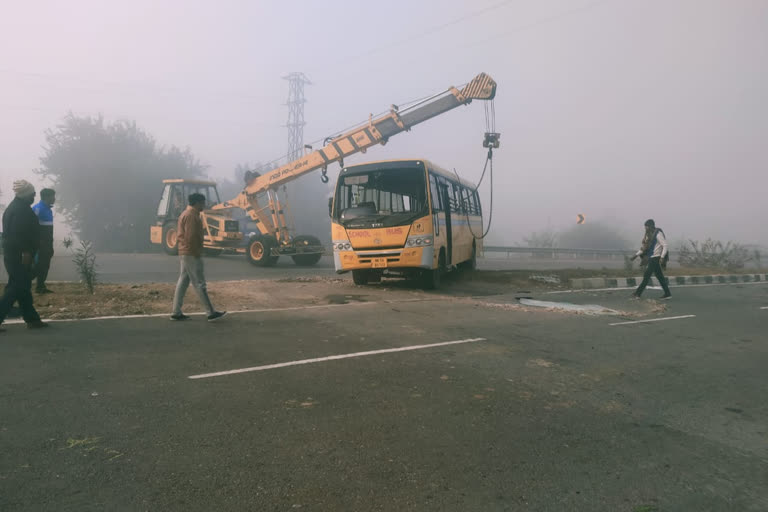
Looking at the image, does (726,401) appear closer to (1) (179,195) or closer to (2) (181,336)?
(2) (181,336)

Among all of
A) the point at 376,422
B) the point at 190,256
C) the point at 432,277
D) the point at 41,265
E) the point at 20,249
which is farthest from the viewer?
the point at 432,277

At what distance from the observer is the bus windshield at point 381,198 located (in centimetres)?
1205

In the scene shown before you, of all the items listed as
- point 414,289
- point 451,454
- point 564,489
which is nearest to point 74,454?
point 451,454

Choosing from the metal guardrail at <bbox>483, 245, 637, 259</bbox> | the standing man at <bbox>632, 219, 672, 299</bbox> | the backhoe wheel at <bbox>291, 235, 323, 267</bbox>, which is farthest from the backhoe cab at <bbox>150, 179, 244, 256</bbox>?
the metal guardrail at <bbox>483, 245, 637, 259</bbox>

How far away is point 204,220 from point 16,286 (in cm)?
1398

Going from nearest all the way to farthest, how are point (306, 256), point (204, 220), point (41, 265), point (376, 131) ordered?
1. point (41, 265)
2. point (376, 131)
3. point (306, 256)
4. point (204, 220)

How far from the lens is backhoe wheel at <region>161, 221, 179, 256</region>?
70.9ft

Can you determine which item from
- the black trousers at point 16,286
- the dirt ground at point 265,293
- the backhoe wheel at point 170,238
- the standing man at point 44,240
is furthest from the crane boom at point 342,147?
the black trousers at point 16,286

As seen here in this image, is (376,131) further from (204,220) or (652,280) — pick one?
(652,280)

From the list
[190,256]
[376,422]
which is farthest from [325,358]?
[190,256]

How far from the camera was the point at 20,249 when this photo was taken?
6.54 metres

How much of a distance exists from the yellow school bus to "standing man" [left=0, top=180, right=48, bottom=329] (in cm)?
632

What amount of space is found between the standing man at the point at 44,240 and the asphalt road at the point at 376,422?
3085 millimetres

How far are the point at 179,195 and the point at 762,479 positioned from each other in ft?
69.3
